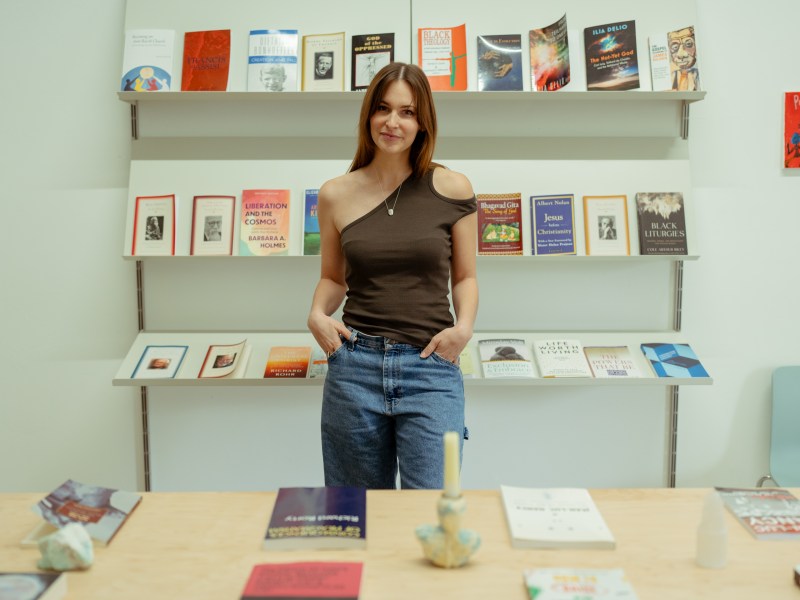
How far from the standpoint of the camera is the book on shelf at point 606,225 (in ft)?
8.81

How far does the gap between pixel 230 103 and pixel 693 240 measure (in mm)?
1949

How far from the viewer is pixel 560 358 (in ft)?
8.77

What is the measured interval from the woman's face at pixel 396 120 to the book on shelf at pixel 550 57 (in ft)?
3.54

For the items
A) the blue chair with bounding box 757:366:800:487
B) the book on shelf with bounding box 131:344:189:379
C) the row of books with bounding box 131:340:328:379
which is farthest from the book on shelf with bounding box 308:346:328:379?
the blue chair with bounding box 757:366:800:487

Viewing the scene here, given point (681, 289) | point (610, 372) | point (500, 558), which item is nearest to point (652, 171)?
point (681, 289)

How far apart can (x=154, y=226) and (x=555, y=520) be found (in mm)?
2029

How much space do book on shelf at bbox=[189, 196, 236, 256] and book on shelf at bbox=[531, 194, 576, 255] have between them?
1.21 m

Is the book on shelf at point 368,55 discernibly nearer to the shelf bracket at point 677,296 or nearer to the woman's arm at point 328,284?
the woman's arm at point 328,284

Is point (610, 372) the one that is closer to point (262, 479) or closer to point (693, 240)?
point (693, 240)

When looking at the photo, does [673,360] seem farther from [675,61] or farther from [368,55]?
[368,55]

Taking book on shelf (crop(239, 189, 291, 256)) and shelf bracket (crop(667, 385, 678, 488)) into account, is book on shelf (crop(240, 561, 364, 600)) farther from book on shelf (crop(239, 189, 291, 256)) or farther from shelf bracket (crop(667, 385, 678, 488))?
shelf bracket (crop(667, 385, 678, 488))

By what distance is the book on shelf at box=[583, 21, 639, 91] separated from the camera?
2666mm

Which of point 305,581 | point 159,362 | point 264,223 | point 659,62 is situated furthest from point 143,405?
point 659,62

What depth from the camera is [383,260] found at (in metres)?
1.76
